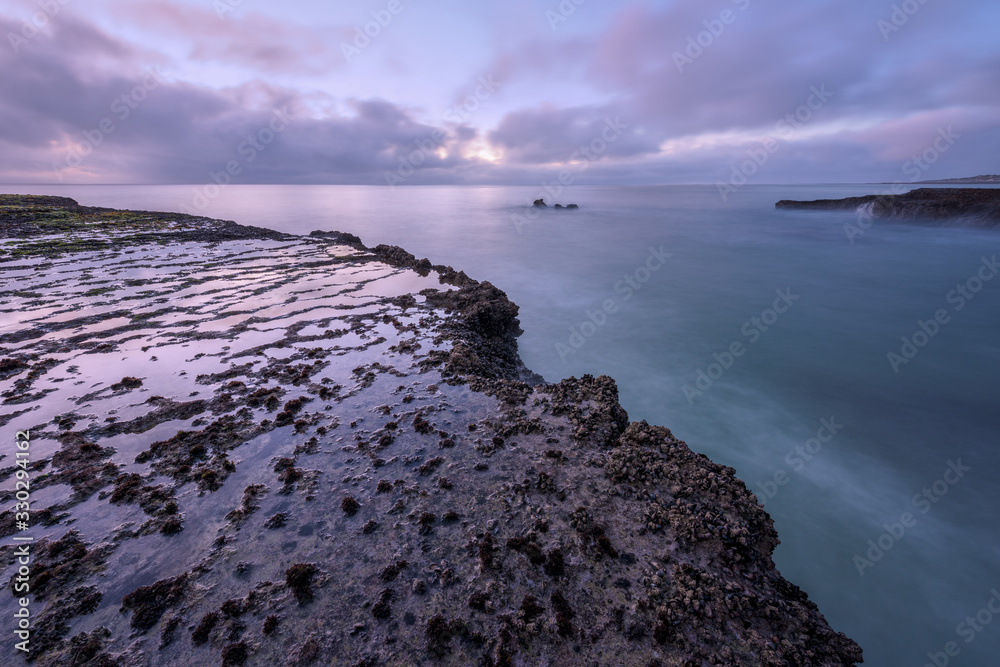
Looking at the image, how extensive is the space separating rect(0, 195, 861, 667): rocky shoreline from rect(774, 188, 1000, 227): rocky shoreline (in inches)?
2363

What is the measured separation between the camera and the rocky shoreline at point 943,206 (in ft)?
132

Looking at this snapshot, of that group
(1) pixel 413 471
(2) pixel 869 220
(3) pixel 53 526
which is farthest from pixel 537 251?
(2) pixel 869 220

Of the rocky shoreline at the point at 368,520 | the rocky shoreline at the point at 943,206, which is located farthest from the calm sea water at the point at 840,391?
the rocky shoreline at the point at 943,206

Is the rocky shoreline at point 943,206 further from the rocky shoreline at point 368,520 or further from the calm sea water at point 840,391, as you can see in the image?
the rocky shoreline at point 368,520

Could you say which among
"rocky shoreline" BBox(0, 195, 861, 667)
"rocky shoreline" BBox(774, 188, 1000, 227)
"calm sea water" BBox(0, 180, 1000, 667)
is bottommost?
"calm sea water" BBox(0, 180, 1000, 667)

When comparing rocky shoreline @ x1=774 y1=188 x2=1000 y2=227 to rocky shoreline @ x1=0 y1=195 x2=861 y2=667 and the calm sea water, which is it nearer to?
the calm sea water

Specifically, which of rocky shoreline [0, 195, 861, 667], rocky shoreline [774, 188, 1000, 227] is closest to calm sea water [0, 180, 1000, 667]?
rocky shoreline [0, 195, 861, 667]

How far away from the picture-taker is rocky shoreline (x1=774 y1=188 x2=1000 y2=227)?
4028cm

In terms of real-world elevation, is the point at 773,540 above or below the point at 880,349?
above

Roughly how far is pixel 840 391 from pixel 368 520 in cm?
1516

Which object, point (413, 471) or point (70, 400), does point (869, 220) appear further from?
point (70, 400)

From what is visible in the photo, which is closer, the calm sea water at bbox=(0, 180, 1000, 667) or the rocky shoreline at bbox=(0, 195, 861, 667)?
the rocky shoreline at bbox=(0, 195, 861, 667)

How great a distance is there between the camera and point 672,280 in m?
25.6

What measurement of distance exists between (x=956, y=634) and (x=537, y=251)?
33.0 metres
